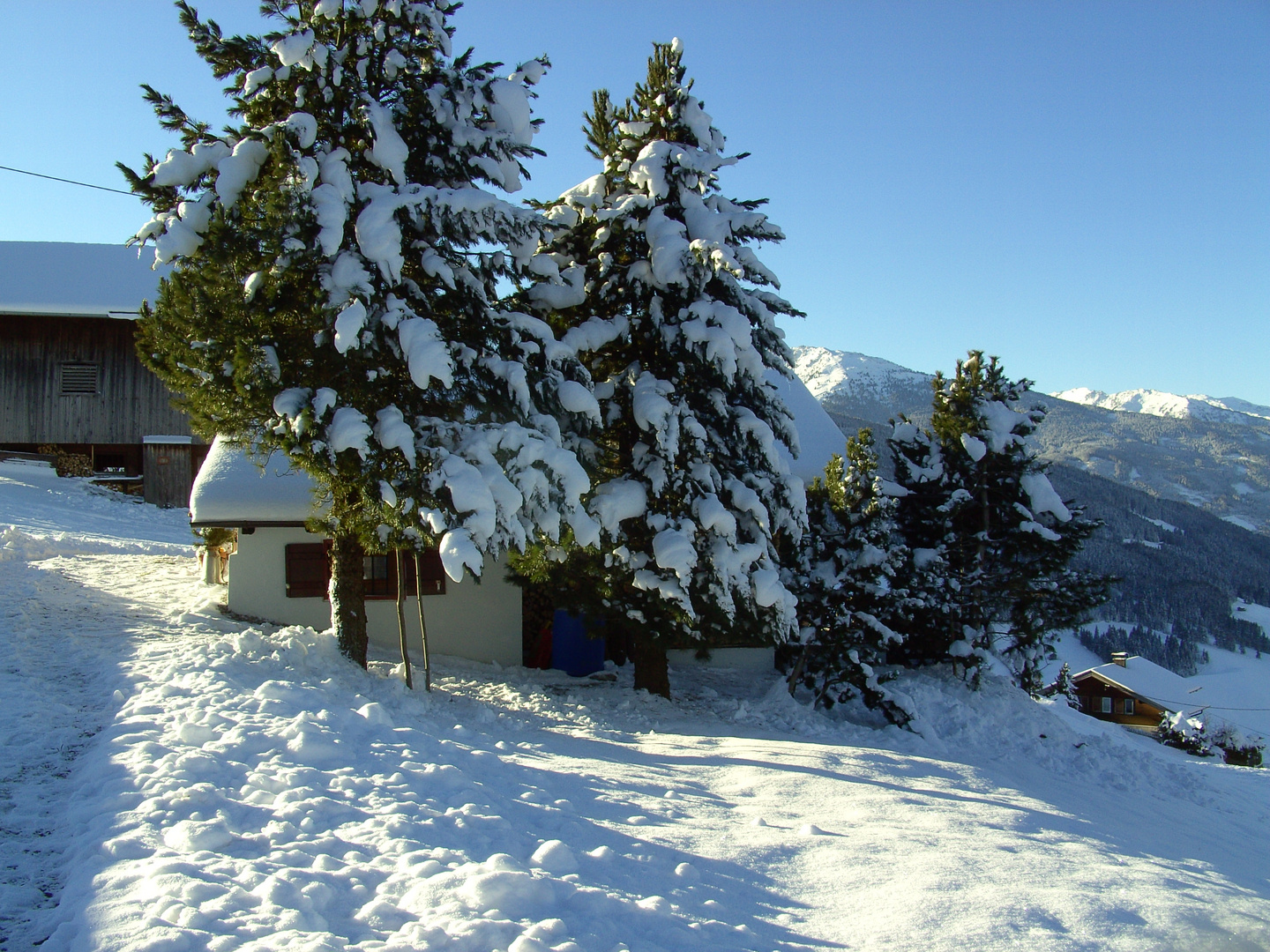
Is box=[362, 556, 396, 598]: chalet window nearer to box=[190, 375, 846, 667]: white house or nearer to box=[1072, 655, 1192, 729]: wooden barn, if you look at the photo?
box=[190, 375, 846, 667]: white house

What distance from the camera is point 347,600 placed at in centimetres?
1036

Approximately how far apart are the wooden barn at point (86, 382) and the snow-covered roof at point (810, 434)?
2005 cm

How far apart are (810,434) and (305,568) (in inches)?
437

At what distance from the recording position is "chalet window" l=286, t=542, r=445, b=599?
12570mm

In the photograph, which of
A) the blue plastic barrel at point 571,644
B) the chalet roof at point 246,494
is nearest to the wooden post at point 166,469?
the chalet roof at point 246,494

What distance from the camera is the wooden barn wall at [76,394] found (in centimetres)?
2667

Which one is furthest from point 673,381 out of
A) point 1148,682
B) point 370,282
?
point 1148,682

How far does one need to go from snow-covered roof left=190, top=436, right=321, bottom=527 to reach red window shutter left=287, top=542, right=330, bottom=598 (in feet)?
2.32

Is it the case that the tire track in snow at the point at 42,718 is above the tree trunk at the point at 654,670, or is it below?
above

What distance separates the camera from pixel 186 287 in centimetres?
868

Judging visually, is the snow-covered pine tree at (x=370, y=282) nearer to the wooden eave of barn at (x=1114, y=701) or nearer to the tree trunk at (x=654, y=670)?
the tree trunk at (x=654, y=670)

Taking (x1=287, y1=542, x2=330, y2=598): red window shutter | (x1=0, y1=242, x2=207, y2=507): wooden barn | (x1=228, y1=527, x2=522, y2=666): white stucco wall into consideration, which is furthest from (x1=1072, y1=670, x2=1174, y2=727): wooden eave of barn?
(x1=287, y1=542, x2=330, y2=598): red window shutter

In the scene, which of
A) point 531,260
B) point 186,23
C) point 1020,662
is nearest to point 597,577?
point 531,260

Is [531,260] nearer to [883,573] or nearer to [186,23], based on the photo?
[186,23]
